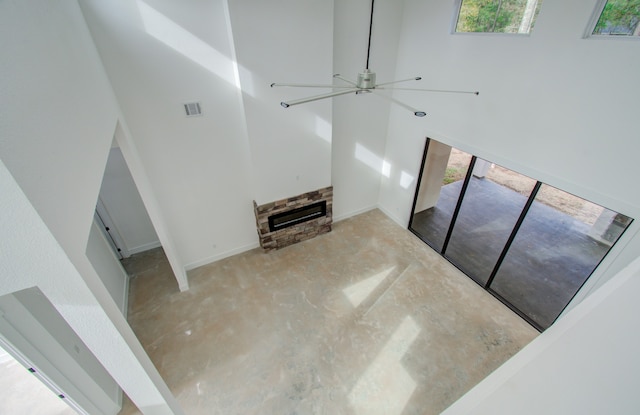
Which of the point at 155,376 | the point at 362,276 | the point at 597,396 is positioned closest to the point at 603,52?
the point at 597,396

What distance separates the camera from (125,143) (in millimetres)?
3400

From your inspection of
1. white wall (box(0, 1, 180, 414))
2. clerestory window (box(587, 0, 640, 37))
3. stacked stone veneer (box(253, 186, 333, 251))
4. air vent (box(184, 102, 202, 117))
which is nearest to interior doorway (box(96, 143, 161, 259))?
air vent (box(184, 102, 202, 117))

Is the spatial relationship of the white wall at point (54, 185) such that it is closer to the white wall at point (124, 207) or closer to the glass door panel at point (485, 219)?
the white wall at point (124, 207)

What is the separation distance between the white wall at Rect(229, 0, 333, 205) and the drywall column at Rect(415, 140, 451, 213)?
2.03 meters

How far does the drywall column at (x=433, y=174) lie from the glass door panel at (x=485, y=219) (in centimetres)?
62

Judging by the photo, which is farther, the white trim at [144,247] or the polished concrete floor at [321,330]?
the white trim at [144,247]

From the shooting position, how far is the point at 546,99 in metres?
3.29

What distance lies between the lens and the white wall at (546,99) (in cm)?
280

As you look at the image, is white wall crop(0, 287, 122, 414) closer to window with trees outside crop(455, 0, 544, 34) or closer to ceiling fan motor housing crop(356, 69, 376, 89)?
ceiling fan motor housing crop(356, 69, 376, 89)

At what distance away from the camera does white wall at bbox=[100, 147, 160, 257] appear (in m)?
4.72

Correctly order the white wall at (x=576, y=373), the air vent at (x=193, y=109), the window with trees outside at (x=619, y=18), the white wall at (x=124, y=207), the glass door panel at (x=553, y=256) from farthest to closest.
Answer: the white wall at (x=124, y=207) → the glass door panel at (x=553, y=256) → the air vent at (x=193, y=109) → the window with trees outside at (x=619, y=18) → the white wall at (x=576, y=373)

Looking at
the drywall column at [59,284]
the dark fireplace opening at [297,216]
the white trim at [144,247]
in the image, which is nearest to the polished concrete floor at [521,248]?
the dark fireplace opening at [297,216]

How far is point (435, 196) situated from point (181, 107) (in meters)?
5.37

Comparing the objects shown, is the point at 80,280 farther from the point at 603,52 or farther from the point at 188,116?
the point at 603,52
